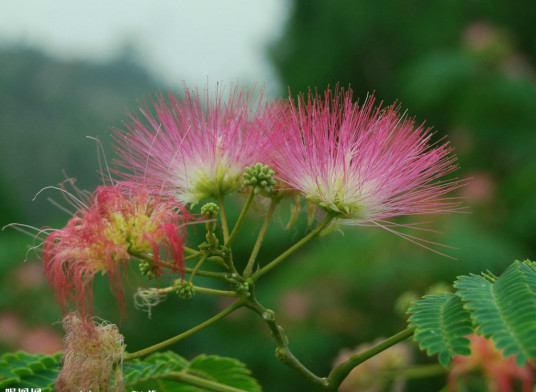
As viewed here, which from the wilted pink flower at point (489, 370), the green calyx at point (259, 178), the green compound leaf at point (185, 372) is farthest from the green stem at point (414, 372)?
the green calyx at point (259, 178)

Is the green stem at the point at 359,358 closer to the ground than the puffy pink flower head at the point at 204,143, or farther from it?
closer to the ground

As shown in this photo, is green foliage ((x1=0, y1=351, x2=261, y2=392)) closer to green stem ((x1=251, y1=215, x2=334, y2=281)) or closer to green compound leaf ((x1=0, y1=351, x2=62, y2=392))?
green compound leaf ((x1=0, y1=351, x2=62, y2=392))

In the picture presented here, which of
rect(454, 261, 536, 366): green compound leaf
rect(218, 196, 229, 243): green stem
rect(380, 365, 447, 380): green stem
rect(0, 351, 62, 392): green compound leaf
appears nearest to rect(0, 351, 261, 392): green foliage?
rect(0, 351, 62, 392): green compound leaf

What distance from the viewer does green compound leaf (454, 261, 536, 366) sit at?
1.02 meters

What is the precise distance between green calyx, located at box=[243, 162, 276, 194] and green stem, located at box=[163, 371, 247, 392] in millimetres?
488

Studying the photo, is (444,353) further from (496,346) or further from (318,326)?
(318,326)

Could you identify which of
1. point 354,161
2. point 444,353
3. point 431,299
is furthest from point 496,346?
point 354,161

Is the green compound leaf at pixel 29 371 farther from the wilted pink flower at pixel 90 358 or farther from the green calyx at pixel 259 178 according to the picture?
the green calyx at pixel 259 178

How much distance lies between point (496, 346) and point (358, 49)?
8.45 metres

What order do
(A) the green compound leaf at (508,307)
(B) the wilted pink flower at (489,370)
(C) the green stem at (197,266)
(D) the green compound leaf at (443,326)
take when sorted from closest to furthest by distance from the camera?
(A) the green compound leaf at (508,307), (D) the green compound leaf at (443,326), (C) the green stem at (197,266), (B) the wilted pink flower at (489,370)

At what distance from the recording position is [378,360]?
2.46m

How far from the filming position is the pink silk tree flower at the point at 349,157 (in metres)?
1.55

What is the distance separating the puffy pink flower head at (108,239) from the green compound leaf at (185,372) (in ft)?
1.02

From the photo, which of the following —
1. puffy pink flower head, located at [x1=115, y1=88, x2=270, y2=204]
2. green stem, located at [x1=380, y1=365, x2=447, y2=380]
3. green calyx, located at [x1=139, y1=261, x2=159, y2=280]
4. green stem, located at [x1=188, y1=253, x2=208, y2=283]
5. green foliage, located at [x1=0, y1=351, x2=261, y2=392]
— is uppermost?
puffy pink flower head, located at [x1=115, y1=88, x2=270, y2=204]
